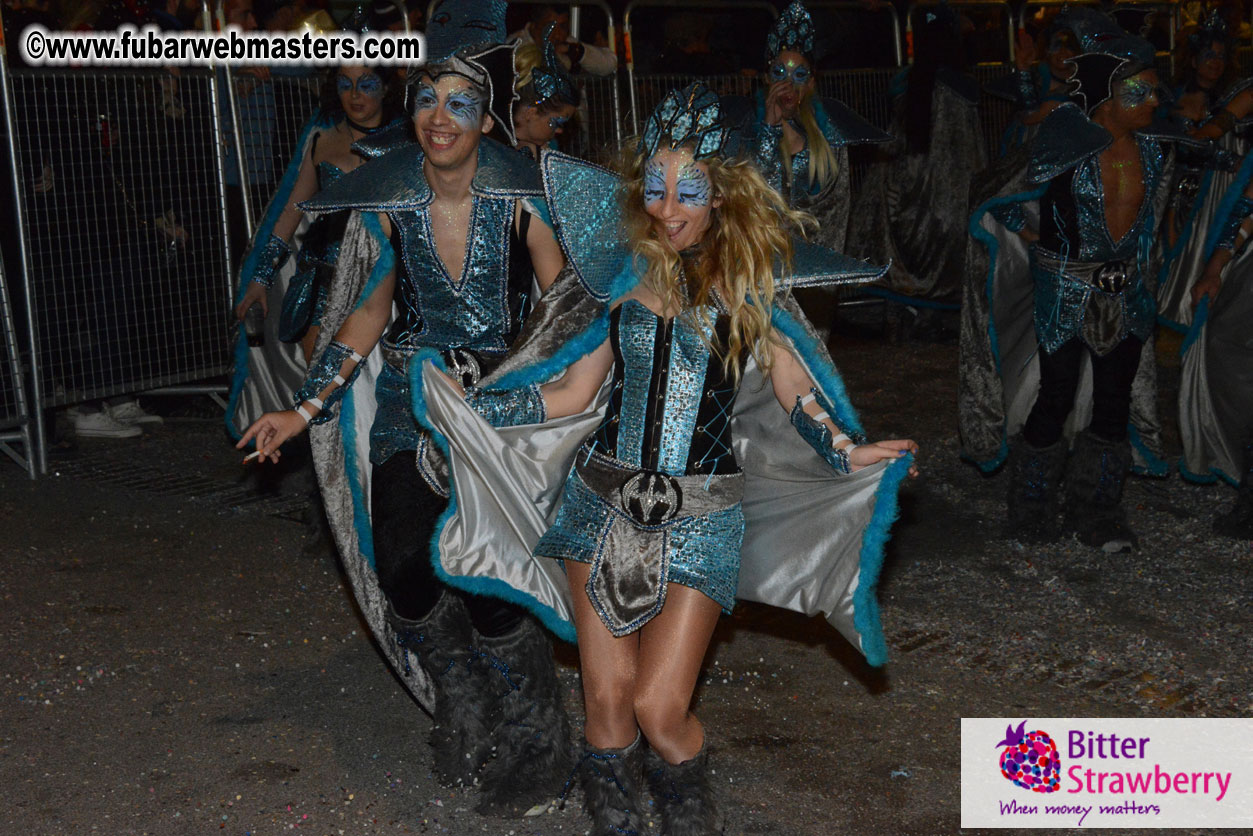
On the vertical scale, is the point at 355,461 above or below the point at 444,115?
below

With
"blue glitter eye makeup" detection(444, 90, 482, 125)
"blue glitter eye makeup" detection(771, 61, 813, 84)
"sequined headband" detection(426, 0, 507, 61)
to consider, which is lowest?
"blue glitter eye makeup" detection(444, 90, 482, 125)

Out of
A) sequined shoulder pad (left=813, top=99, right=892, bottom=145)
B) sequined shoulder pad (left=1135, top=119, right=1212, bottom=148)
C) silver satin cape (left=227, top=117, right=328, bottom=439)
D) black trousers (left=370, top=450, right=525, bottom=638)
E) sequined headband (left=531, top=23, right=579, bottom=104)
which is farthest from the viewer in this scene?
sequined shoulder pad (left=813, top=99, right=892, bottom=145)

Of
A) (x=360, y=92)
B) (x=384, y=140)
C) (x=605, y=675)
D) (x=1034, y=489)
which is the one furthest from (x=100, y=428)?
(x=605, y=675)

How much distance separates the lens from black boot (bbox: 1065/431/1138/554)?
19.8 feet

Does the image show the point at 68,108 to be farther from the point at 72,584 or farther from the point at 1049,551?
the point at 1049,551

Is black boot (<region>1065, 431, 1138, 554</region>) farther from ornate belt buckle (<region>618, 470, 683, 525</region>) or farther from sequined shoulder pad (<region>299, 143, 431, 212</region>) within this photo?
sequined shoulder pad (<region>299, 143, 431, 212</region>)

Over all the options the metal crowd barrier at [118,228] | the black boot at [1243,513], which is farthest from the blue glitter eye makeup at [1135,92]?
the metal crowd barrier at [118,228]

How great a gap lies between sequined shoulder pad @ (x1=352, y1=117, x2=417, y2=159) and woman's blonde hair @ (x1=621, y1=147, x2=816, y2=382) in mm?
1244

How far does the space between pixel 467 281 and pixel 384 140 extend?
88cm

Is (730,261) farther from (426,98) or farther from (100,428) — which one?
(100,428)

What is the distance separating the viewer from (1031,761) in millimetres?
3951

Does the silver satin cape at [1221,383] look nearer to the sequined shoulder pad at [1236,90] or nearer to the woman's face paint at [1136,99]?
the sequined shoulder pad at [1236,90]

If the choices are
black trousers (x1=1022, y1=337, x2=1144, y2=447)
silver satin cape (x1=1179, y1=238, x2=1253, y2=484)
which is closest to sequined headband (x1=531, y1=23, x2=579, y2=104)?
black trousers (x1=1022, y1=337, x2=1144, y2=447)

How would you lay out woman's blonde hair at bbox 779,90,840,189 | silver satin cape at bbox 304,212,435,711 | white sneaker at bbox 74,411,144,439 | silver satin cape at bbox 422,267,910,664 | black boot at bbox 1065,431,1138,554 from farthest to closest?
white sneaker at bbox 74,411,144,439 → woman's blonde hair at bbox 779,90,840,189 → black boot at bbox 1065,431,1138,554 → silver satin cape at bbox 304,212,435,711 → silver satin cape at bbox 422,267,910,664
